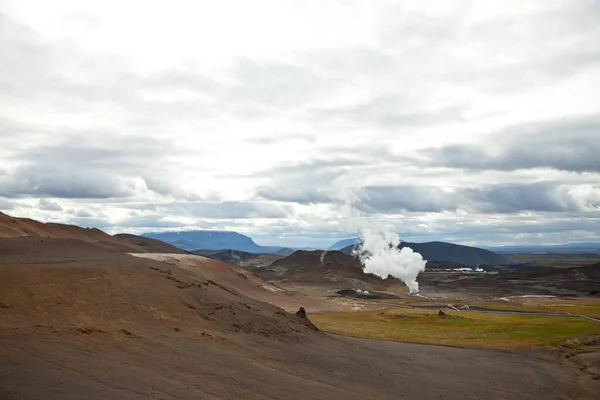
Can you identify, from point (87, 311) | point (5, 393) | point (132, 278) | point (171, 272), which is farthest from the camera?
point (171, 272)

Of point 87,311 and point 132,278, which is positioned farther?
point 132,278

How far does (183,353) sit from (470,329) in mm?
55296

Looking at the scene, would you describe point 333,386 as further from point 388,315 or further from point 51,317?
point 388,315

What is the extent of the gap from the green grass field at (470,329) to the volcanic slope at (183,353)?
8.99 m

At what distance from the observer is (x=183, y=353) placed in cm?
3272

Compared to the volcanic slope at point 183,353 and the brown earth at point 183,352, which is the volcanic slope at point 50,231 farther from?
the volcanic slope at point 183,353

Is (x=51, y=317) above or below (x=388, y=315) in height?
above

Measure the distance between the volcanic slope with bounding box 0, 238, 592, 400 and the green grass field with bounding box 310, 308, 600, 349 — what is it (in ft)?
29.5

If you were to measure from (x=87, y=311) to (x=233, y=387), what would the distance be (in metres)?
13.0

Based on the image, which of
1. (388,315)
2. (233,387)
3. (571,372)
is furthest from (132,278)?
(388,315)

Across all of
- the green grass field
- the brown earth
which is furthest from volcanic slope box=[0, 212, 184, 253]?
the green grass field

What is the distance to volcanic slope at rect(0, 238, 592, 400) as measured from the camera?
2483cm

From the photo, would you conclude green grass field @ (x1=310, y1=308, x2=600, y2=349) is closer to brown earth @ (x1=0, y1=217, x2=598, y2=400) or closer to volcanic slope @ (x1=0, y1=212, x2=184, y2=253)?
brown earth @ (x1=0, y1=217, x2=598, y2=400)

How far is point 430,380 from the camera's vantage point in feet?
131
